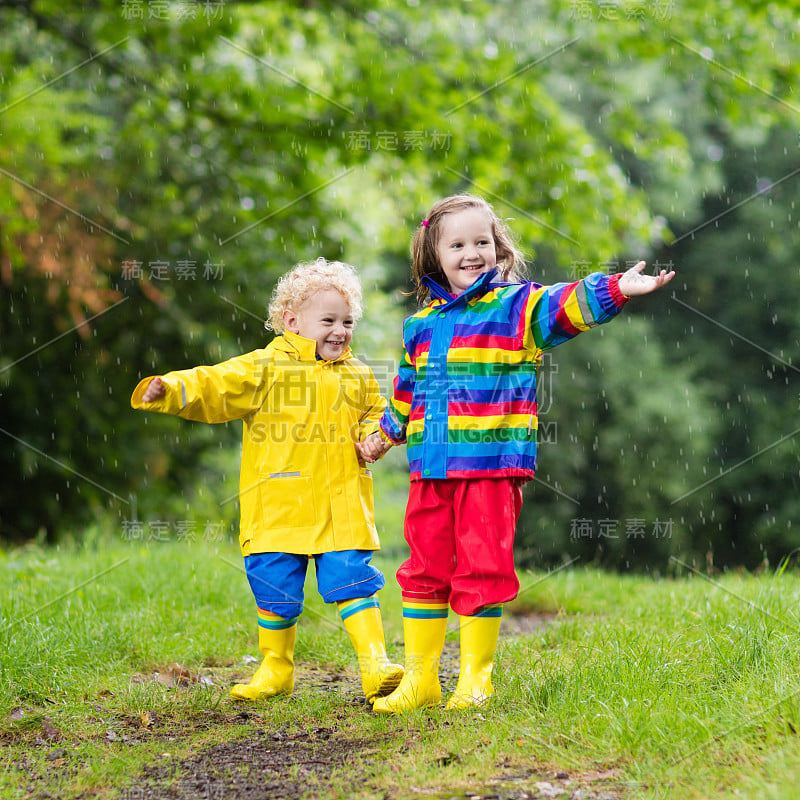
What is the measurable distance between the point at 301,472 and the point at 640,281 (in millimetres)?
1429

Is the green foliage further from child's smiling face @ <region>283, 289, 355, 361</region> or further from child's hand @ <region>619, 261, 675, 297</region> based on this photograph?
child's hand @ <region>619, 261, 675, 297</region>

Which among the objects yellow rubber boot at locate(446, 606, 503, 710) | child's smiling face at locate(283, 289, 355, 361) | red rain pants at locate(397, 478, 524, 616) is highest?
child's smiling face at locate(283, 289, 355, 361)

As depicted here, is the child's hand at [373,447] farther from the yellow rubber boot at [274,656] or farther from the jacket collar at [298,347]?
the yellow rubber boot at [274,656]

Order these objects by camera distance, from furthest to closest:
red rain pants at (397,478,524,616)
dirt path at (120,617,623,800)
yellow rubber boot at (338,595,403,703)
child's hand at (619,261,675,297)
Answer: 1. yellow rubber boot at (338,595,403,703)
2. red rain pants at (397,478,524,616)
3. child's hand at (619,261,675,297)
4. dirt path at (120,617,623,800)

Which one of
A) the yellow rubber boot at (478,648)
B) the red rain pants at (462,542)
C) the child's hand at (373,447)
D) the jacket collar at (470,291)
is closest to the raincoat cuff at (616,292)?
the jacket collar at (470,291)

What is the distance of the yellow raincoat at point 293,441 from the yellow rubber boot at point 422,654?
0.34 metres

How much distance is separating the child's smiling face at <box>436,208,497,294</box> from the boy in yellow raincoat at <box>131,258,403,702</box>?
0.50 m

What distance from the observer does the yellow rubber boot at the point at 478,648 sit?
3072 mm

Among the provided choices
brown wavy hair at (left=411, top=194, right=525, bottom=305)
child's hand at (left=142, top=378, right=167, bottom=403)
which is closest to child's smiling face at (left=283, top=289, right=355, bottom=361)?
brown wavy hair at (left=411, top=194, right=525, bottom=305)

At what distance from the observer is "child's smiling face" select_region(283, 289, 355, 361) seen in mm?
3553

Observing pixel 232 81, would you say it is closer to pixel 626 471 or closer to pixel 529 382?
pixel 529 382

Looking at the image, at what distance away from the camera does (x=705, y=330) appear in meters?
16.9

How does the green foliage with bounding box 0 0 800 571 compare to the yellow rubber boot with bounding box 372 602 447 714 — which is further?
the green foliage with bounding box 0 0 800 571

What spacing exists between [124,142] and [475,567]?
702cm
